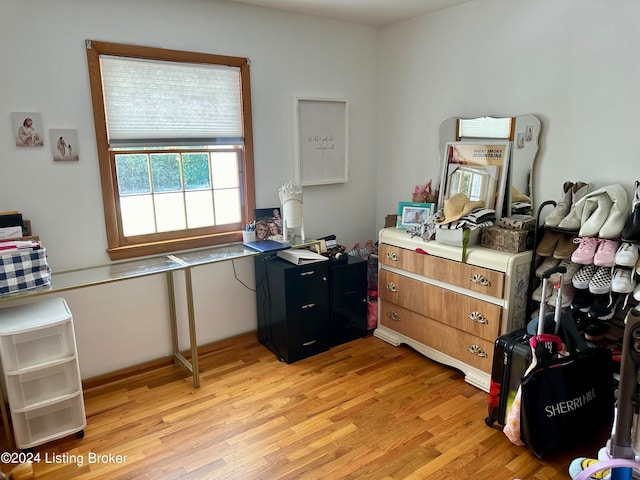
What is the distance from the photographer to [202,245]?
3.22m

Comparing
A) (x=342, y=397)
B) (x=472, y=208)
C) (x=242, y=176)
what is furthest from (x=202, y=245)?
(x=472, y=208)

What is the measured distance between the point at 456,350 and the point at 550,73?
180 centimetres

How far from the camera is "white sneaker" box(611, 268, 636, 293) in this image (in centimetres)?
226

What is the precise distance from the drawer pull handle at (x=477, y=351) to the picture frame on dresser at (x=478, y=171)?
2.82 feet

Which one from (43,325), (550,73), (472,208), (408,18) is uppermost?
(408,18)

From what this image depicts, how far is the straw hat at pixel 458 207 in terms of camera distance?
9.58 feet

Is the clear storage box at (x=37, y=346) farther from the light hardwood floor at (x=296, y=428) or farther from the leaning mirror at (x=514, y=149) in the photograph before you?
the leaning mirror at (x=514, y=149)

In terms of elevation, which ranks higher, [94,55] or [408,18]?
[408,18]

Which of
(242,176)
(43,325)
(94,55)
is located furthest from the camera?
(242,176)

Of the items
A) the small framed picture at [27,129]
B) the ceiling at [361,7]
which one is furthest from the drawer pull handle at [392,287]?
the small framed picture at [27,129]

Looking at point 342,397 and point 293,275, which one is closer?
point 342,397

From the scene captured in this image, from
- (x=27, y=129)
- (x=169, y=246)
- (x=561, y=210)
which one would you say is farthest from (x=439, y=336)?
(x=27, y=129)

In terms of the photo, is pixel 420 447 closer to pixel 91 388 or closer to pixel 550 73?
pixel 91 388

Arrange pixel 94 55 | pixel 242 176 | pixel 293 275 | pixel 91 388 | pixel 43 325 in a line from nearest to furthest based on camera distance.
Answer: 1. pixel 43 325
2. pixel 94 55
3. pixel 91 388
4. pixel 293 275
5. pixel 242 176
